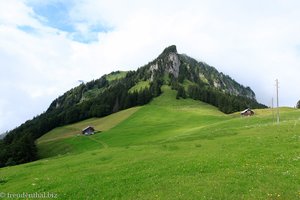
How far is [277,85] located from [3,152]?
95971mm

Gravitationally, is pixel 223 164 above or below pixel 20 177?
above

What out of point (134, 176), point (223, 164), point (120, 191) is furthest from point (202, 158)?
point (120, 191)

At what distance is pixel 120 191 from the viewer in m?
26.2

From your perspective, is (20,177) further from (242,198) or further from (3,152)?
(3,152)

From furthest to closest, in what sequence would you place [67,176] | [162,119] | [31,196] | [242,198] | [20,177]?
[162,119] → [20,177] → [67,176] → [31,196] → [242,198]

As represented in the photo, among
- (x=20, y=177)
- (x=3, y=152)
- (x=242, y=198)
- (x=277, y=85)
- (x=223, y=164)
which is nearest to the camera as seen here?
(x=242, y=198)

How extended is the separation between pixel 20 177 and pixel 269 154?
2859cm

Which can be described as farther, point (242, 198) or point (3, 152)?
point (3, 152)

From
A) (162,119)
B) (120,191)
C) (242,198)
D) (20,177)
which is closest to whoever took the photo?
(242,198)

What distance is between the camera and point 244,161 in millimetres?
32844

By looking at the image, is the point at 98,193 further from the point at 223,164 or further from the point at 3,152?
the point at 3,152

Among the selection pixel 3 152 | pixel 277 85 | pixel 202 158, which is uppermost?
pixel 277 85

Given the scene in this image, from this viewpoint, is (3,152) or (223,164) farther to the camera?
(3,152)

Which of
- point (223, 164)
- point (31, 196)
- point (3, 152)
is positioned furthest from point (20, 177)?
point (3, 152)
